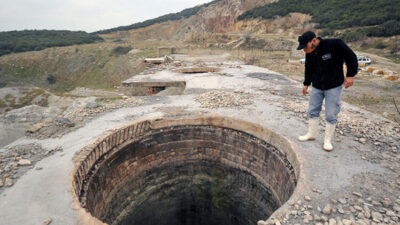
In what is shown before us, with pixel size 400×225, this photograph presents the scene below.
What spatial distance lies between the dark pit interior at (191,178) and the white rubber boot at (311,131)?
21.2 inches

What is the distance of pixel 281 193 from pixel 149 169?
316 cm

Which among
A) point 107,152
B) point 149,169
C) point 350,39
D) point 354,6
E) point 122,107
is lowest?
point 149,169

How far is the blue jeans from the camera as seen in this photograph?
3363mm

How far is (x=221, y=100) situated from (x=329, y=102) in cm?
334

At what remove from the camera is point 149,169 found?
18.3 feet

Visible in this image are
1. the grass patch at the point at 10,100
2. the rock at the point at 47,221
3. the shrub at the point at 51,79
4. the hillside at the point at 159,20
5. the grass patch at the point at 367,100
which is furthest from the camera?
the hillside at the point at 159,20

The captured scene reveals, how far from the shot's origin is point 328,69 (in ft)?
10.8

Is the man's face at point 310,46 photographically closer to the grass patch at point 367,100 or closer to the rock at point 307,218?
the rock at point 307,218

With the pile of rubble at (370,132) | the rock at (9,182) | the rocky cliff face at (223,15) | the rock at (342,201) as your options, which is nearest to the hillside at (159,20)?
the rocky cliff face at (223,15)

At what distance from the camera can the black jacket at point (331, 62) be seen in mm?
3094

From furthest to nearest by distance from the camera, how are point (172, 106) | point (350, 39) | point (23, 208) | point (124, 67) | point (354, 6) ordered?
point (354, 6)
point (124, 67)
point (350, 39)
point (172, 106)
point (23, 208)

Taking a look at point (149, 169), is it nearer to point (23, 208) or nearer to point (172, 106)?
point (172, 106)

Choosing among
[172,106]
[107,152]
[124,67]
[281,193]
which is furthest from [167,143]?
[124,67]

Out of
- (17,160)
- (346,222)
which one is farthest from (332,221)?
(17,160)
